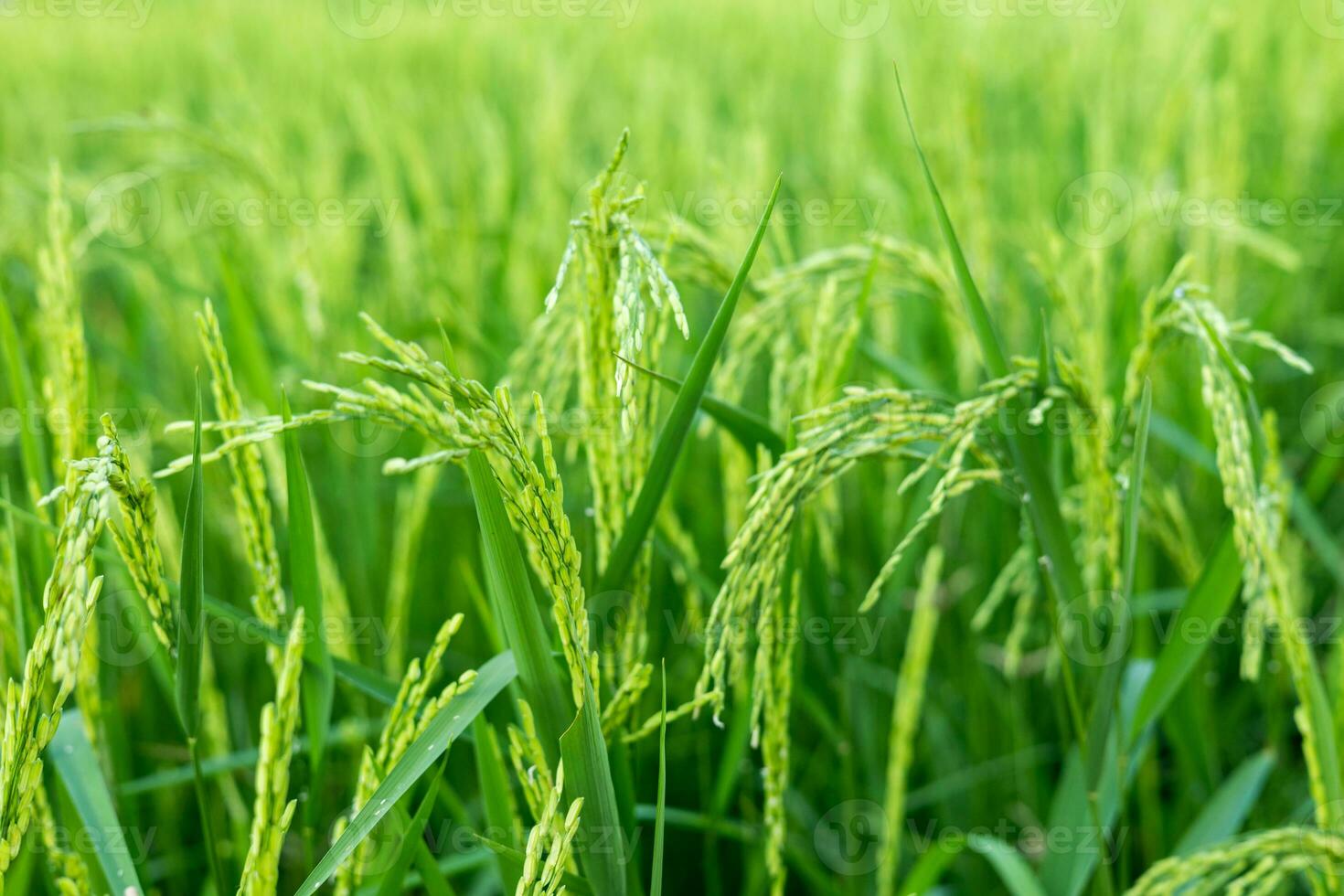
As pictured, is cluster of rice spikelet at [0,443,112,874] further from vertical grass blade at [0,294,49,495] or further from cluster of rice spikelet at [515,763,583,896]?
vertical grass blade at [0,294,49,495]

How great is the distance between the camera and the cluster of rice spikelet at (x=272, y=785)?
0.69m

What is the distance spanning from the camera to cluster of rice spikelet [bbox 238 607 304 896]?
0.69 m

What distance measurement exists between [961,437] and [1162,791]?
4.03ft

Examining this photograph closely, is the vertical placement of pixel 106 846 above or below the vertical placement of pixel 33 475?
below

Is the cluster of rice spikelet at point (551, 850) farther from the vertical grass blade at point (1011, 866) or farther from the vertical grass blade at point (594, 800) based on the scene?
the vertical grass blade at point (1011, 866)

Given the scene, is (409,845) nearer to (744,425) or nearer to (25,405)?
(744,425)

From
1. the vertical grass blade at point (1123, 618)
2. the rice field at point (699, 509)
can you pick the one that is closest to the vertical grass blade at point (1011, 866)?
the rice field at point (699, 509)

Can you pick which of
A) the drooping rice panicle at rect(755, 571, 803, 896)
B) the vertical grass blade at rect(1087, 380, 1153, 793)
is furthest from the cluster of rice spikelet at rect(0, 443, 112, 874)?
the vertical grass blade at rect(1087, 380, 1153, 793)

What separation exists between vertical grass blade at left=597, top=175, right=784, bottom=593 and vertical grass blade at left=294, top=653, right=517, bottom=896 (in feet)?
0.38

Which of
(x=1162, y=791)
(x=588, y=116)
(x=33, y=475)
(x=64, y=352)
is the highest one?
(x=588, y=116)

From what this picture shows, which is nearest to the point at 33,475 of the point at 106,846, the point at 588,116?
the point at 106,846

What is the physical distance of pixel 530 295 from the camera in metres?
1.85

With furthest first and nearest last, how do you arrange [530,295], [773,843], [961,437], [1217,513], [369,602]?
[530,295]
[1217,513]
[369,602]
[773,843]
[961,437]

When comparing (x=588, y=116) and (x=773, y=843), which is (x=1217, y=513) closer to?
(x=773, y=843)
